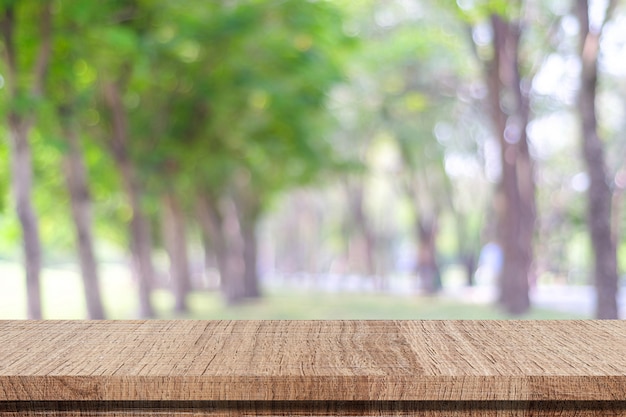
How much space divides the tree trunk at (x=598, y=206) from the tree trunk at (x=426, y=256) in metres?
14.3

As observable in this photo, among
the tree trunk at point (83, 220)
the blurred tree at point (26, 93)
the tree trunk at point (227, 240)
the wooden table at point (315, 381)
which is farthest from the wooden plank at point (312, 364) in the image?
the tree trunk at point (227, 240)

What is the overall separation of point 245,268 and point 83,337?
22.3 meters

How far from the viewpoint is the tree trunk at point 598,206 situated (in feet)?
34.8

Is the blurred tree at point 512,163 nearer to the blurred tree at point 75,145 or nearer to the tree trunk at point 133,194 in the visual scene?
the tree trunk at point 133,194

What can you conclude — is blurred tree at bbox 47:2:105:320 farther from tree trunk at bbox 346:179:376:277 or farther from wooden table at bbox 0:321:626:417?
tree trunk at bbox 346:179:376:277

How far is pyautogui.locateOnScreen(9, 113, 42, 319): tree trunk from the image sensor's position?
388 inches

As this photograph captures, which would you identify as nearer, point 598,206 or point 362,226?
point 598,206

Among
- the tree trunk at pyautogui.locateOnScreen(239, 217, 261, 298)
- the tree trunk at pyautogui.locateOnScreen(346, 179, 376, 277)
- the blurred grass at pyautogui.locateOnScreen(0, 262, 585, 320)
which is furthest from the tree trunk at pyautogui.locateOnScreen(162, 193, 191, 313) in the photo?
the tree trunk at pyautogui.locateOnScreen(346, 179, 376, 277)

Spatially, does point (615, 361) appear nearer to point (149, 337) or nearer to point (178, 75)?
point (149, 337)

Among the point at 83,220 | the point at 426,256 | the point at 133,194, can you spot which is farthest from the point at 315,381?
the point at 426,256

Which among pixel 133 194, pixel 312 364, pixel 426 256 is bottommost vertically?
pixel 426 256

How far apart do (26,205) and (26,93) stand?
1.32 m

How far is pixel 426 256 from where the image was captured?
25.2 metres

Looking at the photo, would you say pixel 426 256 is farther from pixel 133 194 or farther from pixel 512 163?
pixel 133 194
